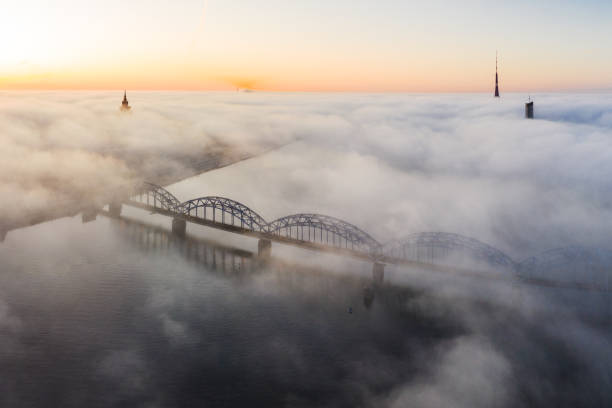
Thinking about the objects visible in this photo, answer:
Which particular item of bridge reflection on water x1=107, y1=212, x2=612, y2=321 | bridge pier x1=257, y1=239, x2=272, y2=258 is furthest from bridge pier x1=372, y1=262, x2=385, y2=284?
bridge pier x1=257, y1=239, x2=272, y2=258

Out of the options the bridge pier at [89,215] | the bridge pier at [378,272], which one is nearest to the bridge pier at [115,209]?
the bridge pier at [89,215]

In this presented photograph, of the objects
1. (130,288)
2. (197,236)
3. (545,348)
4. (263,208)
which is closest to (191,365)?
(130,288)

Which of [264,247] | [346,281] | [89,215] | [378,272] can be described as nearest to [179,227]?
[264,247]

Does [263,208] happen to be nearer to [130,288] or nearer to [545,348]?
[130,288]

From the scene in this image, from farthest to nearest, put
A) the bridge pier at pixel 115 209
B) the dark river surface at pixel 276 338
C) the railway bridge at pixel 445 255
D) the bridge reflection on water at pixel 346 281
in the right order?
the bridge pier at pixel 115 209 → the railway bridge at pixel 445 255 → the bridge reflection on water at pixel 346 281 → the dark river surface at pixel 276 338

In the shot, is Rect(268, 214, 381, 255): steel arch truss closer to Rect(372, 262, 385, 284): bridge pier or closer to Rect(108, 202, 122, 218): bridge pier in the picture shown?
Rect(372, 262, 385, 284): bridge pier

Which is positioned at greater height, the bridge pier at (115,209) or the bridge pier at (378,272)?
the bridge pier at (115,209)

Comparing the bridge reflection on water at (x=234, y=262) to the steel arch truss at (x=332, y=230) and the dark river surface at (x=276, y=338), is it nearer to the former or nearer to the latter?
the dark river surface at (x=276, y=338)
